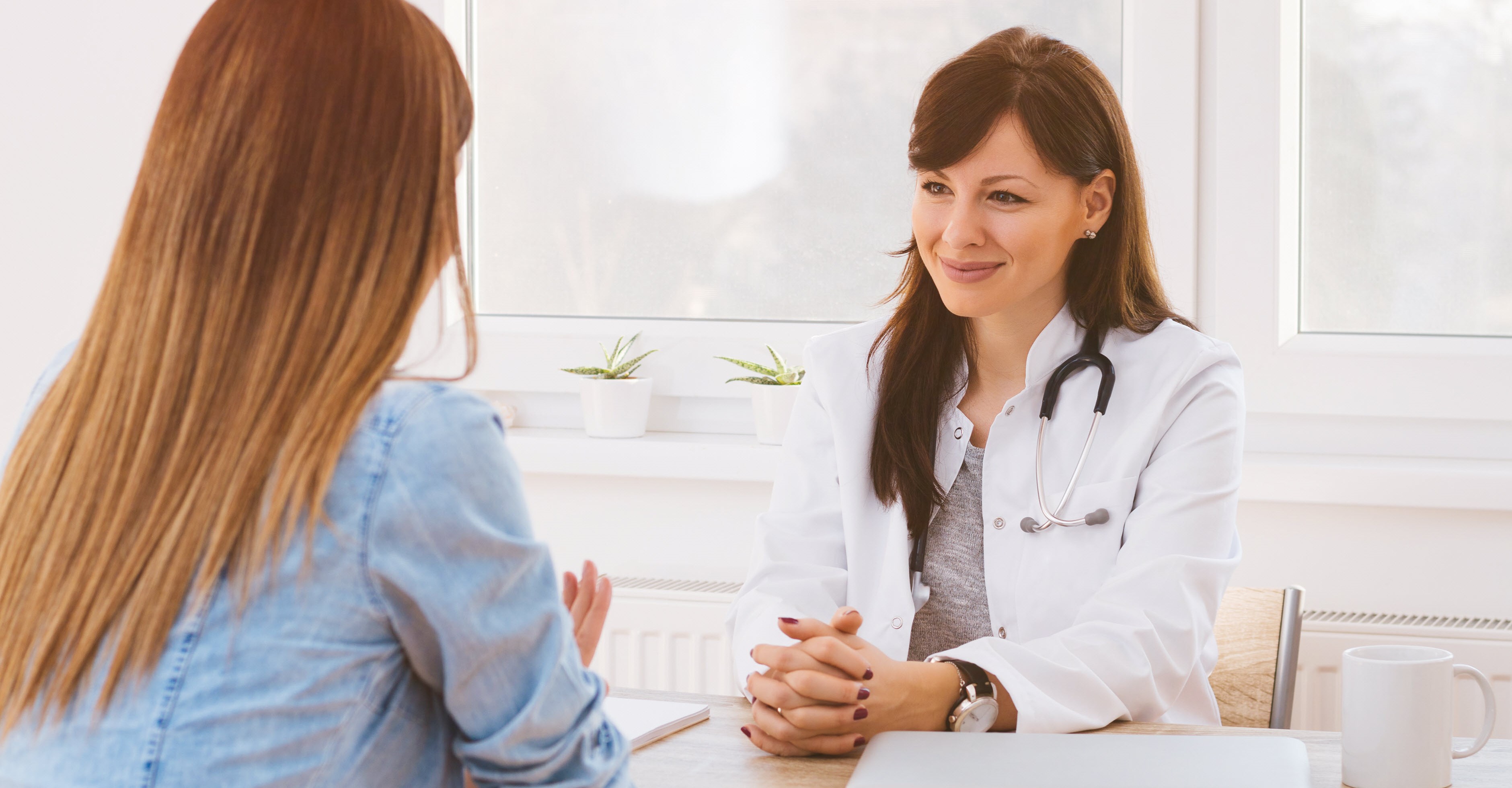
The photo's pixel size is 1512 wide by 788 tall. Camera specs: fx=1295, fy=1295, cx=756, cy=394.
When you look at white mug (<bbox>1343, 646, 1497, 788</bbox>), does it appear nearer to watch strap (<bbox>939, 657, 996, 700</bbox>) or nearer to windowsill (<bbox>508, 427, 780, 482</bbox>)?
watch strap (<bbox>939, 657, 996, 700</bbox>)

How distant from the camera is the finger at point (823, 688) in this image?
1173 millimetres

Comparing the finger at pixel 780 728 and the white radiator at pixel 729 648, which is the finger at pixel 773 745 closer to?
the finger at pixel 780 728

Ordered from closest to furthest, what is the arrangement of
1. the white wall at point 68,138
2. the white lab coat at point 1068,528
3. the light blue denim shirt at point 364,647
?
the light blue denim shirt at point 364,647 < the white lab coat at point 1068,528 < the white wall at point 68,138

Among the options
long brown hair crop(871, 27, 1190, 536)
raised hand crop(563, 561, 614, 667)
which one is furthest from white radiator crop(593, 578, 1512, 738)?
raised hand crop(563, 561, 614, 667)

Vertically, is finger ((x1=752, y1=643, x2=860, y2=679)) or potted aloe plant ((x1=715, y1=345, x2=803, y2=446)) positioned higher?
potted aloe plant ((x1=715, y1=345, x2=803, y2=446))

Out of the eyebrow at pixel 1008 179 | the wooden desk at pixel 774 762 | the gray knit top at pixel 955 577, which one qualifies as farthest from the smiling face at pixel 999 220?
the wooden desk at pixel 774 762

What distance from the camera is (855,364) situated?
1.79 meters

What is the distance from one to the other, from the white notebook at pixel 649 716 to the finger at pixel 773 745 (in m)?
0.08

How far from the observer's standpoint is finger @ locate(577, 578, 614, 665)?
1.00 meters

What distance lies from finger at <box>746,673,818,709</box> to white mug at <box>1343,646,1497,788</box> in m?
0.46

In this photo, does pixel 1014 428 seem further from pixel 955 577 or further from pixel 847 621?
pixel 847 621

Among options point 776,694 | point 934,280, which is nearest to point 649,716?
point 776,694

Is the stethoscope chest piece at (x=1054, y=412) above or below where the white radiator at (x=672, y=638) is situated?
above

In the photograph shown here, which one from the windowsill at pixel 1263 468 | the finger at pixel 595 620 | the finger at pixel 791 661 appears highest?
the windowsill at pixel 1263 468
